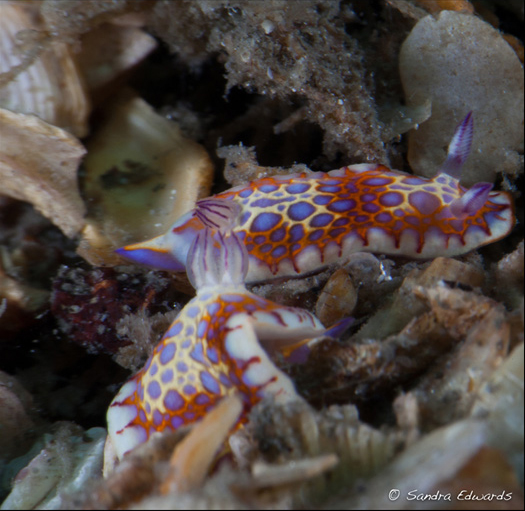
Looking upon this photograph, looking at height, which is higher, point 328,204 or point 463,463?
point 463,463

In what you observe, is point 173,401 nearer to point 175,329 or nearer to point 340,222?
point 175,329

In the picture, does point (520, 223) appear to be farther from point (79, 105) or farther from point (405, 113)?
point (79, 105)

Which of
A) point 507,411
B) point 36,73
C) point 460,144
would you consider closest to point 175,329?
point 507,411

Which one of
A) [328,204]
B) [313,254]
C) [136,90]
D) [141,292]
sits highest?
[328,204]

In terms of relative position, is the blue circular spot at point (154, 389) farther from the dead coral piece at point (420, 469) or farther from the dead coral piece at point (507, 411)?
the dead coral piece at point (507, 411)

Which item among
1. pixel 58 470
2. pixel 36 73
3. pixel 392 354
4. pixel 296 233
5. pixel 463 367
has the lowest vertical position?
pixel 58 470

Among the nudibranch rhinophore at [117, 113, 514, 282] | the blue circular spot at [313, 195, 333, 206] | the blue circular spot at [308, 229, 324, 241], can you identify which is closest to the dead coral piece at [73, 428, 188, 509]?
the nudibranch rhinophore at [117, 113, 514, 282]

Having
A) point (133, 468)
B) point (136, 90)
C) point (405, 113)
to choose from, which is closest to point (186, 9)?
point (136, 90)
